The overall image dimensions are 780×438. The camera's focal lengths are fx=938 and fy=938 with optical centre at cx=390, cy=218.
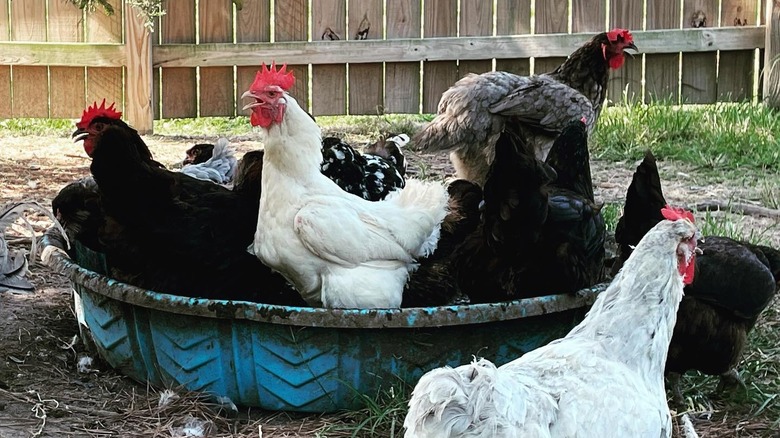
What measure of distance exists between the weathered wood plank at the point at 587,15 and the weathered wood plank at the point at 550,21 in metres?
0.08

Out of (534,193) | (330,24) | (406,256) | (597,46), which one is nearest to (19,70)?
(330,24)

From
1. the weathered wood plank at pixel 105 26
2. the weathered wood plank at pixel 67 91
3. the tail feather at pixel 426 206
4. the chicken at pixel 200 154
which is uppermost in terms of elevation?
the weathered wood plank at pixel 105 26

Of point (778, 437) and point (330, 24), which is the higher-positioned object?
point (330, 24)

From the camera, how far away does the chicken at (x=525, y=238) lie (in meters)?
3.68

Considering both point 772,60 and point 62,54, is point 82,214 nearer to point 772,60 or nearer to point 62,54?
point 62,54

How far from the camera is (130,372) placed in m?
4.23

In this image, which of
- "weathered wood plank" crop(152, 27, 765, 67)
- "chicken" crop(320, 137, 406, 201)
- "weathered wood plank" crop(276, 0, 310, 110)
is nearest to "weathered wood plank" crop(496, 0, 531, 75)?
"weathered wood plank" crop(152, 27, 765, 67)

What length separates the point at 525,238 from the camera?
379cm

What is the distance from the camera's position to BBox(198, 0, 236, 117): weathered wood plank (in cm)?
973

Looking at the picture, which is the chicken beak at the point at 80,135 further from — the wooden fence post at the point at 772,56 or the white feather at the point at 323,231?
the wooden fence post at the point at 772,56

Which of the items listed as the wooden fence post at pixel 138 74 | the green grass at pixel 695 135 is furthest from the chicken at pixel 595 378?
the wooden fence post at pixel 138 74

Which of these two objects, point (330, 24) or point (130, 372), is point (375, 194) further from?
point (330, 24)

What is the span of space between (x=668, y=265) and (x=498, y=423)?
979 mm

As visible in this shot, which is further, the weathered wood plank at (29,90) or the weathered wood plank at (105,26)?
the weathered wood plank at (29,90)
